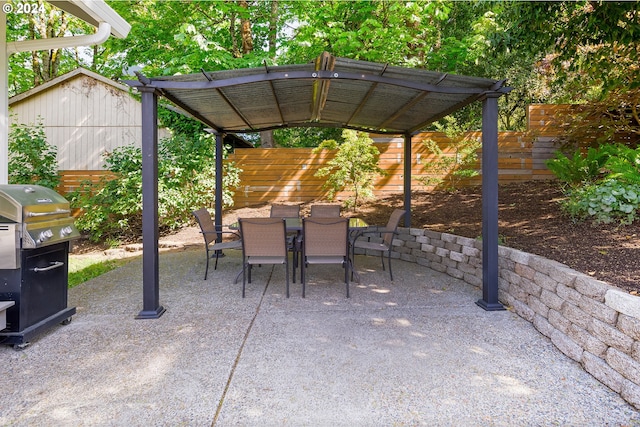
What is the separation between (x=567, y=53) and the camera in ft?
15.8

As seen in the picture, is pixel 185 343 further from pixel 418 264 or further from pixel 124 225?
pixel 124 225

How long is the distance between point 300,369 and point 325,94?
3.22m

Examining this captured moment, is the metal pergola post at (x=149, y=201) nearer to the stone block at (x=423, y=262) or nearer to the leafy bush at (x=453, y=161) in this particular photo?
the stone block at (x=423, y=262)

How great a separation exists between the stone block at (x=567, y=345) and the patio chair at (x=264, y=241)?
248 cm

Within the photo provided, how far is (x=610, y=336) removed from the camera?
2203 millimetres

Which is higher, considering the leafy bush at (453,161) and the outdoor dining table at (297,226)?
the leafy bush at (453,161)

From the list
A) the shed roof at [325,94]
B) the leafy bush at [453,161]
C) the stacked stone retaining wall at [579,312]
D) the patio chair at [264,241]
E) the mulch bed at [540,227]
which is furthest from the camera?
the leafy bush at [453,161]

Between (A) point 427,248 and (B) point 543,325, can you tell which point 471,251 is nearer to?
(A) point 427,248

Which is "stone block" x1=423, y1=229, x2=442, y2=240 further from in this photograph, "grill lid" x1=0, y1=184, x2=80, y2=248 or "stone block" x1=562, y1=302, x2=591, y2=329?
"grill lid" x1=0, y1=184, x2=80, y2=248

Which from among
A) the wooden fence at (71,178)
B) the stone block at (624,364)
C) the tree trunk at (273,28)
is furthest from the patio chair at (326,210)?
the wooden fence at (71,178)

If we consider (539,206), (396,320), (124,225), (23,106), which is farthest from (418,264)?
(23,106)

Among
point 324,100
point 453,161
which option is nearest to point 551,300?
point 324,100

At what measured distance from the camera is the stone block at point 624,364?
6.54 feet

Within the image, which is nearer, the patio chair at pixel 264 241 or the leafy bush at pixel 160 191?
the patio chair at pixel 264 241
